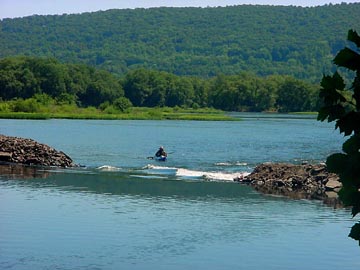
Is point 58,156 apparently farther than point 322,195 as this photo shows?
Yes

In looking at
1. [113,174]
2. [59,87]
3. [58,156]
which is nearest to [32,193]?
[113,174]

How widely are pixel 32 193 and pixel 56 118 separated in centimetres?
8892

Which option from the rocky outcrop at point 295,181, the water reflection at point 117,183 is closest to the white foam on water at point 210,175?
the rocky outcrop at point 295,181

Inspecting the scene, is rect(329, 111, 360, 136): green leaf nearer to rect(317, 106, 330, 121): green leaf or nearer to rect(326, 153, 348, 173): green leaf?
rect(317, 106, 330, 121): green leaf

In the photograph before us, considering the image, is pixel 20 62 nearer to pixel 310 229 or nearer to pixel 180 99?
pixel 180 99

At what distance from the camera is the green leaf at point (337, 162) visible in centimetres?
612

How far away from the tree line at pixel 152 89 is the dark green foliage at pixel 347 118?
467 ft

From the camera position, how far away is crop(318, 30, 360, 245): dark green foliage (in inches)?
239

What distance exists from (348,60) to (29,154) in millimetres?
38045

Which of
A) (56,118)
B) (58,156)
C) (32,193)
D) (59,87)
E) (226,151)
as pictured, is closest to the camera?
(32,193)

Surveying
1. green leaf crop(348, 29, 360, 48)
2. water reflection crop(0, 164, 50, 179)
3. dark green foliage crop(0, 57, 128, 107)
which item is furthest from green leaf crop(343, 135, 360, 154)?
dark green foliage crop(0, 57, 128, 107)

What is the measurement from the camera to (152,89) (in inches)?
7141

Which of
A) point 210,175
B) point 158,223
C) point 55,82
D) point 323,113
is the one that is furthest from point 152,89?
point 323,113

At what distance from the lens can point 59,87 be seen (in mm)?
152375
